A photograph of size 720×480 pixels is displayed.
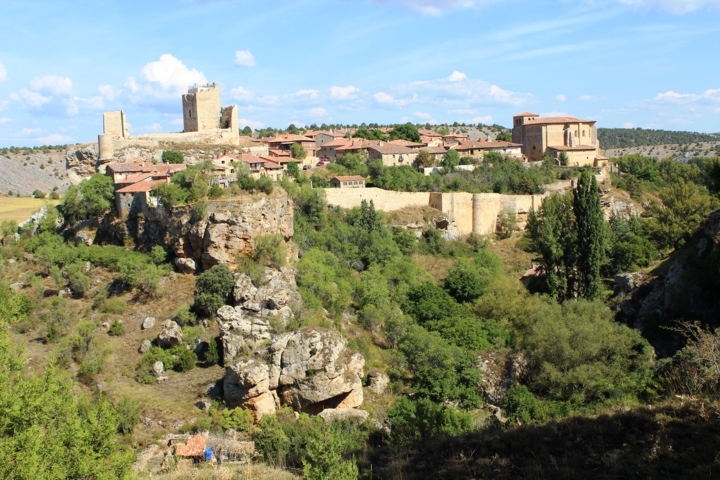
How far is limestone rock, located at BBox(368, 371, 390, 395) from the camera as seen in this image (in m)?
23.7

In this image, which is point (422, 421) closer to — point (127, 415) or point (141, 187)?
point (127, 415)

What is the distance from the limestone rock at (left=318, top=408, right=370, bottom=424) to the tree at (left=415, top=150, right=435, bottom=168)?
3146 cm

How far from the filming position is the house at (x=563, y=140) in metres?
54.1

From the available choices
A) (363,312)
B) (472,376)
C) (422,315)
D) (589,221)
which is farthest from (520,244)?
(472,376)

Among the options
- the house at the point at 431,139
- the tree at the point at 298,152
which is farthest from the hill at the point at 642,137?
the tree at the point at 298,152

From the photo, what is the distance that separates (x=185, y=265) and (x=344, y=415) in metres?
11.6

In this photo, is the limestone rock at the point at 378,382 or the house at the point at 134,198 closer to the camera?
the limestone rock at the point at 378,382

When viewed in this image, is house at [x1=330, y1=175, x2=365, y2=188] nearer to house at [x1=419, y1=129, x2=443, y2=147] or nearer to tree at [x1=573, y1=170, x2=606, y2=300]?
tree at [x1=573, y1=170, x2=606, y2=300]

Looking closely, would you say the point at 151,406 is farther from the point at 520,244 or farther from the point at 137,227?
the point at 520,244

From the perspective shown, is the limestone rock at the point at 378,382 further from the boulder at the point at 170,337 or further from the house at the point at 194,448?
the boulder at the point at 170,337

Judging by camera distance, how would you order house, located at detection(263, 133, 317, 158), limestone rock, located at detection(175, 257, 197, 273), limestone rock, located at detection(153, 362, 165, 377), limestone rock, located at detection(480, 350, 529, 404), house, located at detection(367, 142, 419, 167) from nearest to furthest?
limestone rock, located at detection(480, 350, 529, 404) → limestone rock, located at detection(153, 362, 165, 377) → limestone rock, located at detection(175, 257, 197, 273) → house, located at detection(367, 142, 419, 167) → house, located at detection(263, 133, 317, 158)

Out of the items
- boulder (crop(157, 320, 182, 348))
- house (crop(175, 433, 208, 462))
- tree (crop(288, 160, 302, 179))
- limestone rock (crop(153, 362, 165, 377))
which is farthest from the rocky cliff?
tree (crop(288, 160, 302, 179))

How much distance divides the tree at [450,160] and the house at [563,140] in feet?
27.0

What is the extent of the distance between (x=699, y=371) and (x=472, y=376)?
9662 millimetres
